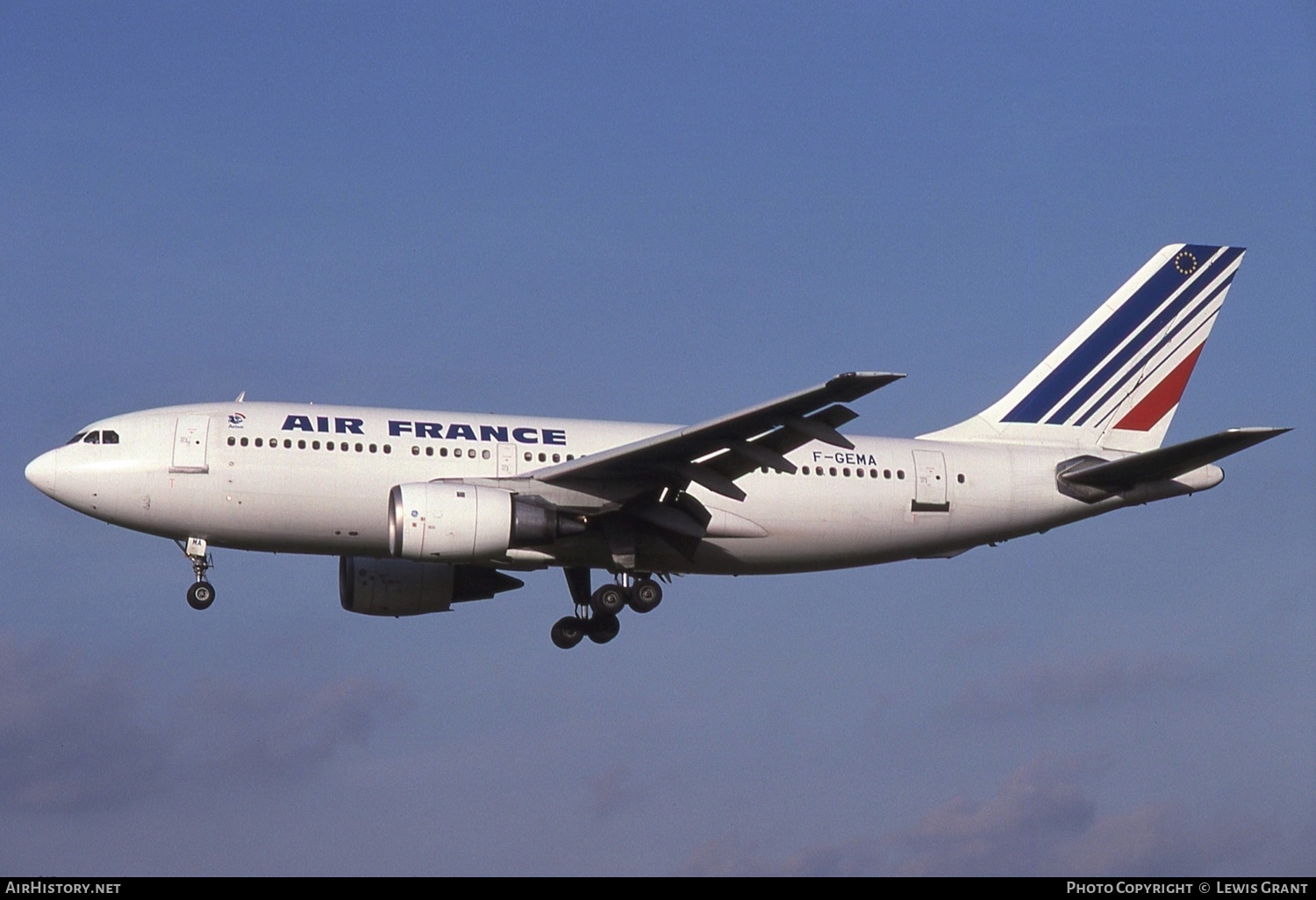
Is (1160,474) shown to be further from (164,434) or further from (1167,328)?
(164,434)

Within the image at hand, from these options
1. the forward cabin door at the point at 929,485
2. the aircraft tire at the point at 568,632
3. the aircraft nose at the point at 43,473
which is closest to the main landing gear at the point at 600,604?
the aircraft tire at the point at 568,632

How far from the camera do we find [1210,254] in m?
45.7

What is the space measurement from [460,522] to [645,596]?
561 centimetres

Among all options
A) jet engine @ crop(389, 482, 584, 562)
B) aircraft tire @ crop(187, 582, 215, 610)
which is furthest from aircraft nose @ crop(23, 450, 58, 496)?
jet engine @ crop(389, 482, 584, 562)

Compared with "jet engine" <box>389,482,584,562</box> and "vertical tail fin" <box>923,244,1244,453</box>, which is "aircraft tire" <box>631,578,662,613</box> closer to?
"jet engine" <box>389,482,584,562</box>

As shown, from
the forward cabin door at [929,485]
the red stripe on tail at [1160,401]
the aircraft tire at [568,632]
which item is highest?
the red stripe on tail at [1160,401]

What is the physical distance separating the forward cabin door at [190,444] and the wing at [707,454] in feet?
21.5

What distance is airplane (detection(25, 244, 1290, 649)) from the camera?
36.8 meters

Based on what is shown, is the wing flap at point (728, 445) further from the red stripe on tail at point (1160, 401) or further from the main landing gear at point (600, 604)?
the red stripe on tail at point (1160, 401)

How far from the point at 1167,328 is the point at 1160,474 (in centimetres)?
622

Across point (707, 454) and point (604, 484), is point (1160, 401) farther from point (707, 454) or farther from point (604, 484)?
point (604, 484)

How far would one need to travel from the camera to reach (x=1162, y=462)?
38.7 metres

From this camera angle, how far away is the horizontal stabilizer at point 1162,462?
35.0 m
